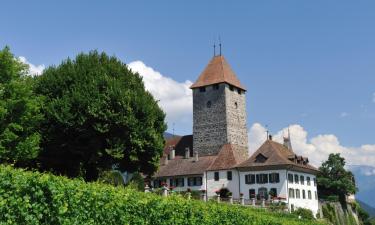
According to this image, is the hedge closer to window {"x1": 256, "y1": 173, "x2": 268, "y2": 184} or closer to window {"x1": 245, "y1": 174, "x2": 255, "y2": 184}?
window {"x1": 256, "y1": 173, "x2": 268, "y2": 184}

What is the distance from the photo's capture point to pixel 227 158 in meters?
68.8

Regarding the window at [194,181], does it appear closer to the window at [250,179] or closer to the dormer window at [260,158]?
the window at [250,179]

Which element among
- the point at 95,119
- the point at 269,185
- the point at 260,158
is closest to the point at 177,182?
the point at 260,158

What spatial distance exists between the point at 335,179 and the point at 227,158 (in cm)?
2445

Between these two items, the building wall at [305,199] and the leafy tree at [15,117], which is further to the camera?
the building wall at [305,199]

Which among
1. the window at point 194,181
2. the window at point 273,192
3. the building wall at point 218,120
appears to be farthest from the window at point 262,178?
the window at point 194,181

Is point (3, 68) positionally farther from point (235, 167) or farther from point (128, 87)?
point (235, 167)

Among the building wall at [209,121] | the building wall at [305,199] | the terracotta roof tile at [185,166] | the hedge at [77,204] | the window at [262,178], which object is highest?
the building wall at [209,121]

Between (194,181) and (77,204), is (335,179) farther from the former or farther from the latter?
(77,204)

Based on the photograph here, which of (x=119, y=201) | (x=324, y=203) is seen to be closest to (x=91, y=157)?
(x=119, y=201)

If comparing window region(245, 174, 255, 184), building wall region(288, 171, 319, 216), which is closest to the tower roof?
window region(245, 174, 255, 184)

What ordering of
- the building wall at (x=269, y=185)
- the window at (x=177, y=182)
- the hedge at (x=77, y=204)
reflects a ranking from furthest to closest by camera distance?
the window at (x=177, y=182)
the building wall at (x=269, y=185)
the hedge at (x=77, y=204)

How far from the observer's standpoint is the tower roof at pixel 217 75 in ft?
249

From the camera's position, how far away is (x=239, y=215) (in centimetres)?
2420
